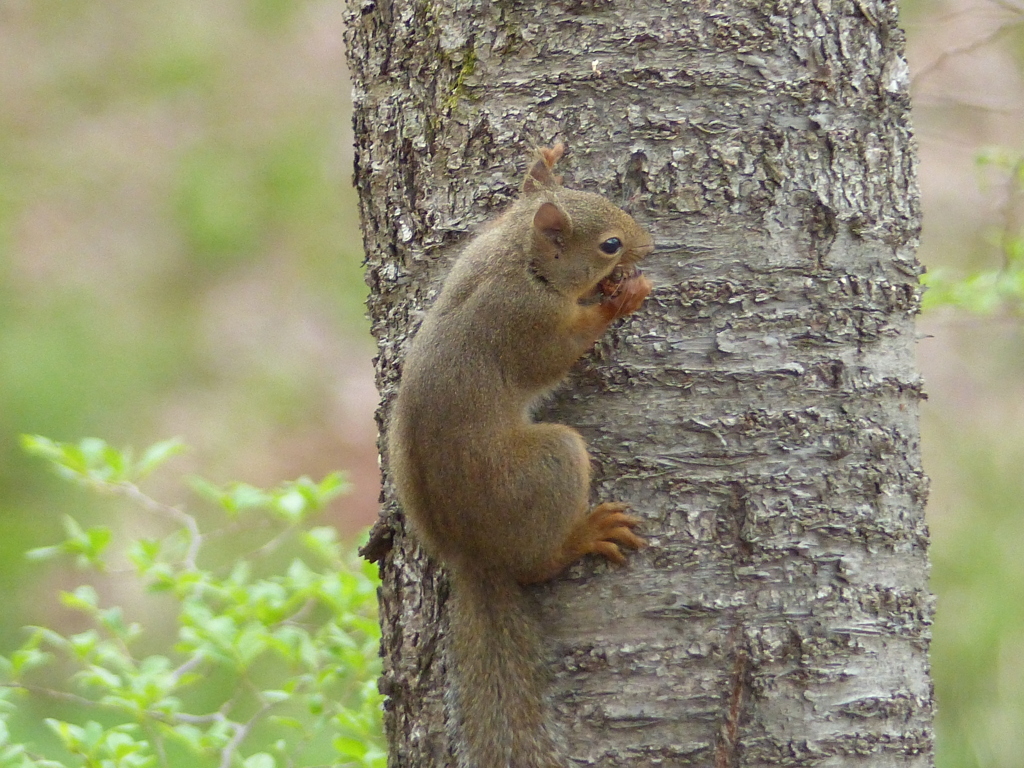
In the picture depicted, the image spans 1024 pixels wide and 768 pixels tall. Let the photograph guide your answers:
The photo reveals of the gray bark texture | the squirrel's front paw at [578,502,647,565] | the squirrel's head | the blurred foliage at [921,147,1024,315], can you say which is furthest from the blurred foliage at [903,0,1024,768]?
the squirrel's front paw at [578,502,647,565]

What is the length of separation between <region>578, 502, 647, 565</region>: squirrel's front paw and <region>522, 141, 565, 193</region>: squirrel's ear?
1.74ft

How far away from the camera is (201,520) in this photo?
590 centimetres

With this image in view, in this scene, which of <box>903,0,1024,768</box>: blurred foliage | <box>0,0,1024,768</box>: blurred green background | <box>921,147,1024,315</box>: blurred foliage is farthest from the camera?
<box>0,0,1024,768</box>: blurred green background

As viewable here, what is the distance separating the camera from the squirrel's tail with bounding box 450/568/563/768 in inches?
70.5

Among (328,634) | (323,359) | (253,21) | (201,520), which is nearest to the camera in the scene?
(328,634)

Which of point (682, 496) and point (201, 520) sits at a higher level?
point (201, 520)

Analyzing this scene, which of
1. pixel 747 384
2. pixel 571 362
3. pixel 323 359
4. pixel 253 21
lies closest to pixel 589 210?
pixel 571 362

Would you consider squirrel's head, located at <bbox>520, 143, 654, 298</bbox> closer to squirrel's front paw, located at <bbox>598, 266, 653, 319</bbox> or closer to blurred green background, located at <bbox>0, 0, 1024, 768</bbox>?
squirrel's front paw, located at <bbox>598, 266, 653, 319</bbox>

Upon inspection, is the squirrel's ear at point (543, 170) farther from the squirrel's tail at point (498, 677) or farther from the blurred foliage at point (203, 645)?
the blurred foliage at point (203, 645)

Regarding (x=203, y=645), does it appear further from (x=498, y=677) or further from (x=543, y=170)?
→ (x=543, y=170)

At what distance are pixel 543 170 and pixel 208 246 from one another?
17.6 ft

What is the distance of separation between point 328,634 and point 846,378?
4.58 feet

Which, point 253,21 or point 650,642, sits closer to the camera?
point 650,642

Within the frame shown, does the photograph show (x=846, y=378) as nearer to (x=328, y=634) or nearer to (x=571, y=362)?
(x=571, y=362)
